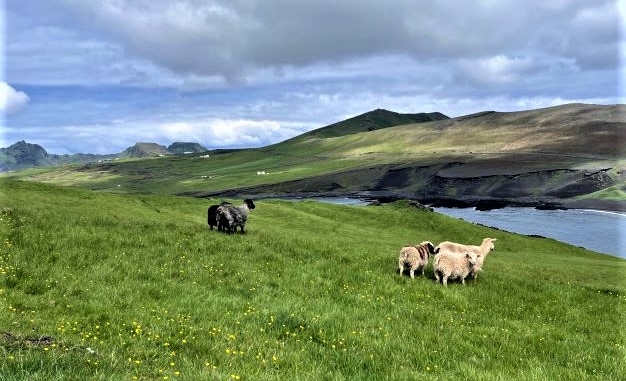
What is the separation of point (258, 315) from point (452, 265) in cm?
1032

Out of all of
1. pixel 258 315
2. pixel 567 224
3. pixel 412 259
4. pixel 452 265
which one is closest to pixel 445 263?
pixel 452 265

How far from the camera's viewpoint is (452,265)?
20359 millimetres

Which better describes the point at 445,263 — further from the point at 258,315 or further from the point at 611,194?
the point at 611,194

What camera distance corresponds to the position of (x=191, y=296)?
47.9 ft

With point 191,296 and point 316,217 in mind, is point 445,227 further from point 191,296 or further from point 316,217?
point 191,296

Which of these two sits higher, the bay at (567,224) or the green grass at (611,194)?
the green grass at (611,194)

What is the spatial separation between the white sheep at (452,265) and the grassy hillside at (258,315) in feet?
2.63

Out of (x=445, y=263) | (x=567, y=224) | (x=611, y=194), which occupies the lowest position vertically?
(x=567, y=224)

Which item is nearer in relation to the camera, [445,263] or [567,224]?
[445,263]

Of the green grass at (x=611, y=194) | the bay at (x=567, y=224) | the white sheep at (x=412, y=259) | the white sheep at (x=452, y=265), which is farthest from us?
the green grass at (x=611, y=194)

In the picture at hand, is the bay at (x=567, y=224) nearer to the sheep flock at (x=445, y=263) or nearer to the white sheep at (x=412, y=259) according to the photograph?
the sheep flock at (x=445, y=263)

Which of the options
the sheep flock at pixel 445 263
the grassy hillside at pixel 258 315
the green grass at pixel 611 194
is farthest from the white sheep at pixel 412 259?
the green grass at pixel 611 194

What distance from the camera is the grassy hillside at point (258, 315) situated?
9.43 meters

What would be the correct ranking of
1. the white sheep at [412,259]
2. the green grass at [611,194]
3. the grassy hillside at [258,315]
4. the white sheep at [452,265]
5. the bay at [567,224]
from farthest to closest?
the green grass at [611,194] < the bay at [567,224] < the white sheep at [412,259] < the white sheep at [452,265] < the grassy hillside at [258,315]
